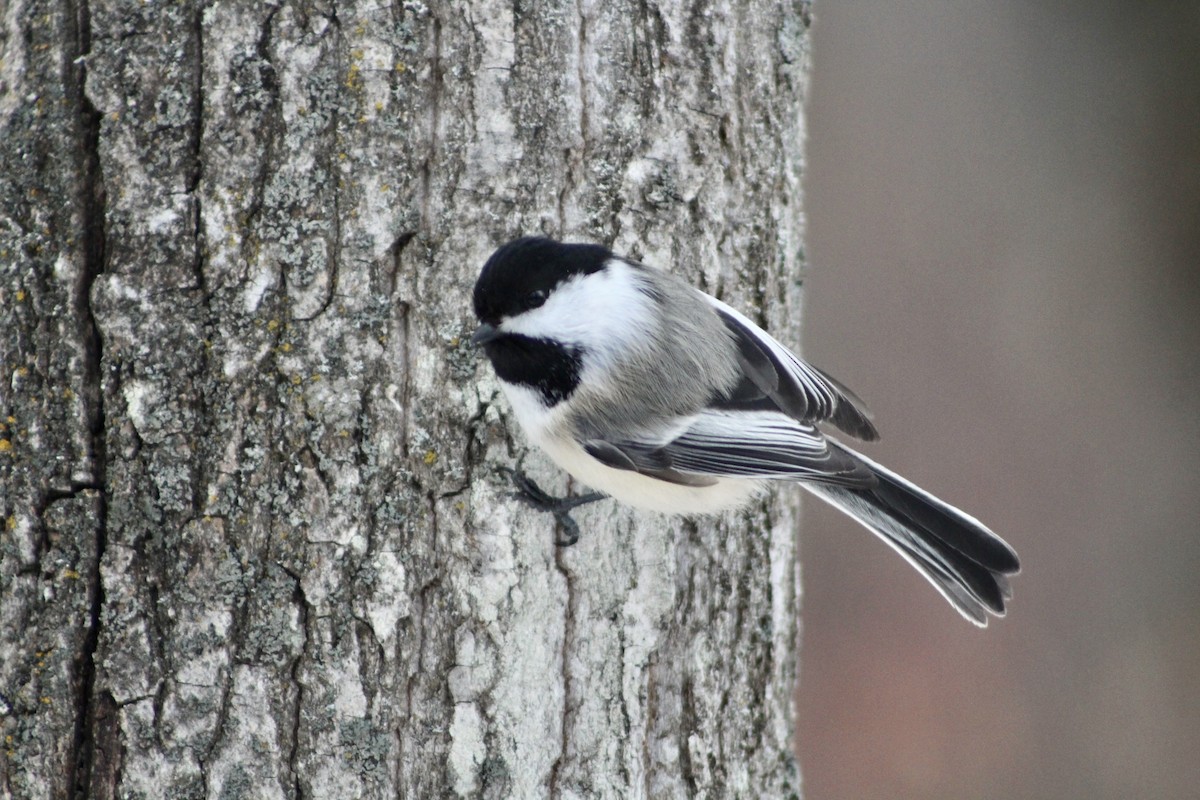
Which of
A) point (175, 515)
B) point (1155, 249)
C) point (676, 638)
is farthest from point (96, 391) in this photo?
point (1155, 249)

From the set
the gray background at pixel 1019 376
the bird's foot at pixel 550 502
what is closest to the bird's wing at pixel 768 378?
the bird's foot at pixel 550 502

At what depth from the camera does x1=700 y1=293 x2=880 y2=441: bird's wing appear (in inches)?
62.2

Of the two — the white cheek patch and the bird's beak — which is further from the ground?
the white cheek patch

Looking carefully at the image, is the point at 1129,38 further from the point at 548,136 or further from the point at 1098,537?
the point at 548,136

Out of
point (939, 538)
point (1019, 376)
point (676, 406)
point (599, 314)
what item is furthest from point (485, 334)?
point (1019, 376)

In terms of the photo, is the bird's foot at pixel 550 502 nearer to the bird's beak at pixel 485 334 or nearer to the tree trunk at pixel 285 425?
the tree trunk at pixel 285 425

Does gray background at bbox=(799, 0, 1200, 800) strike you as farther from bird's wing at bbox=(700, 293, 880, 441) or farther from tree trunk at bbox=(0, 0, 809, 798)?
tree trunk at bbox=(0, 0, 809, 798)

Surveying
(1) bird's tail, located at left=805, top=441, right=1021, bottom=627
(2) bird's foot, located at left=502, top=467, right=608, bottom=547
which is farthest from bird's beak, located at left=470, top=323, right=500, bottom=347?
(1) bird's tail, located at left=805, top=441, right=1021, bottom=627

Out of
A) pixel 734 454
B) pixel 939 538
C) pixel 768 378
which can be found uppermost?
pixel 768 378

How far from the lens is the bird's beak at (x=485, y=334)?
135 centimetres

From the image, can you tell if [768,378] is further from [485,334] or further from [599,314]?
[485,334]

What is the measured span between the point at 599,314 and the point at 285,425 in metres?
0.49

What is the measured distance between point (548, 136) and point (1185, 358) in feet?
7.84

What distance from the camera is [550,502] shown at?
4.68ft
